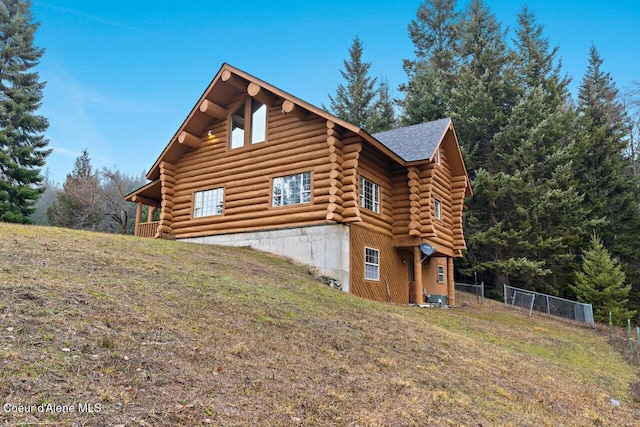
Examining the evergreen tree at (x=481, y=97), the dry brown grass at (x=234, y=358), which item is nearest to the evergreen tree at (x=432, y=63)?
the evergreen tree at (x=481, y=97)

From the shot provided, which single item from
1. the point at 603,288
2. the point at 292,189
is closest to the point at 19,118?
the point at 292,189

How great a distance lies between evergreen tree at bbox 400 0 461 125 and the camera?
3409 centimetres

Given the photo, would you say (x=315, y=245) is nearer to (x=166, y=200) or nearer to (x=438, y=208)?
(x=438, y=208)

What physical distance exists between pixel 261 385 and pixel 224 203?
13916 mm

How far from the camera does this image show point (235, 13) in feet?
128

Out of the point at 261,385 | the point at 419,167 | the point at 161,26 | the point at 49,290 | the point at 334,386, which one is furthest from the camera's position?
the point at 161,26

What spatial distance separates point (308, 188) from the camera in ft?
52.4

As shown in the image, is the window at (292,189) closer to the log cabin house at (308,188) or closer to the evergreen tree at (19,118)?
the log cabin house at (308,188)

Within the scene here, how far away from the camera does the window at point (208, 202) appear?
60.6 ft

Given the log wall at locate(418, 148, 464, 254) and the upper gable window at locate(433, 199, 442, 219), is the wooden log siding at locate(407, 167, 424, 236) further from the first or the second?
the upper gable window at locate(433, 199, 442, 219)

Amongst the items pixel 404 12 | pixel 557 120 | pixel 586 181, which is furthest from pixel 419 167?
pixel 404 12

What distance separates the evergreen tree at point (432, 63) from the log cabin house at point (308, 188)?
565 inches

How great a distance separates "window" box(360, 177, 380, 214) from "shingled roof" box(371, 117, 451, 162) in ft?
6.00

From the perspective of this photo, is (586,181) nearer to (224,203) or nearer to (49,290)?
(224,203)
